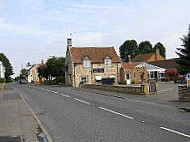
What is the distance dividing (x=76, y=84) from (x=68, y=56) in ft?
25.1

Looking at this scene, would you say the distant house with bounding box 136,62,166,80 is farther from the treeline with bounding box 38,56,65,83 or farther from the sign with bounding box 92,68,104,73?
the treeline with bounding box 38,56,65,83

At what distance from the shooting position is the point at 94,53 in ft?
226

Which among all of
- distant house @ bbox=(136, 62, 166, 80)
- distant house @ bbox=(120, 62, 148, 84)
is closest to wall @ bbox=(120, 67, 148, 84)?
distant house @ bbox=(120, 62, 148, 84)

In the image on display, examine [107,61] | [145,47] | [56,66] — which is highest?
[145,47]

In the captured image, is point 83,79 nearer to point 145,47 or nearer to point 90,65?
point 90,65

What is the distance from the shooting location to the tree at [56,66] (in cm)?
7850

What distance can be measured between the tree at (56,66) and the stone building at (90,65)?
8754mm

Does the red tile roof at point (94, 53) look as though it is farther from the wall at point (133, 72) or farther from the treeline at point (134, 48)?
the treeline at point (134, 48)

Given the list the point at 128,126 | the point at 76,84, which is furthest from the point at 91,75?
the point at 128,126

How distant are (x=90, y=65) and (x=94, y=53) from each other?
3.86 meters

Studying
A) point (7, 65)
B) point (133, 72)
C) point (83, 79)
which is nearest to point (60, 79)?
point (83, 79)

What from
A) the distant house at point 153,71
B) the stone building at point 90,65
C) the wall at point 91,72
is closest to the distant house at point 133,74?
the wall at point 91,72

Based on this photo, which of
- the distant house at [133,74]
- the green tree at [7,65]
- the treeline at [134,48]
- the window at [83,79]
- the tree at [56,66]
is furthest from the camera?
the green tree at [7,65]

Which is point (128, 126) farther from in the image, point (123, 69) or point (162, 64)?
point (162, 64)
